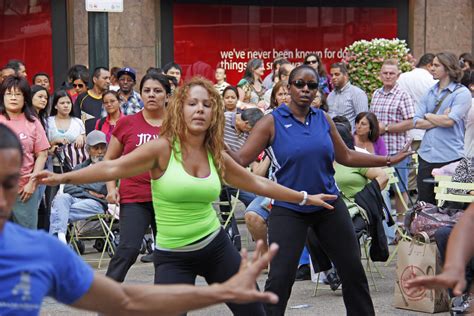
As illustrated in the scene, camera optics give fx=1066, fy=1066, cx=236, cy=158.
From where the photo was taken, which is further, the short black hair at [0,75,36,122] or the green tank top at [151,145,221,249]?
the short black hair at [0,75,36,122]

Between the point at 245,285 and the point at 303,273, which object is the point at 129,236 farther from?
the point at 245,285

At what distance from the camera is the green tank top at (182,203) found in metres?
5.64

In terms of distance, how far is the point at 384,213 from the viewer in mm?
9422

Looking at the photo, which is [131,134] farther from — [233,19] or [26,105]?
[233,19]

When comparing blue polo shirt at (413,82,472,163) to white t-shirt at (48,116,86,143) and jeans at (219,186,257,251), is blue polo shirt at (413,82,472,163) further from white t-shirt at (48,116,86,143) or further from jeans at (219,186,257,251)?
white t-shirt at (48,116,86,143)

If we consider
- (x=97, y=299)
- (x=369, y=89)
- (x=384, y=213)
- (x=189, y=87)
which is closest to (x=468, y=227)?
(x=97, y=299)

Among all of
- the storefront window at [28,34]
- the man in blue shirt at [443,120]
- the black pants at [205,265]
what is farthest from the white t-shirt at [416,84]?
the black pants at [205,265]

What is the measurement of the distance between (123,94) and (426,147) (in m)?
3.61

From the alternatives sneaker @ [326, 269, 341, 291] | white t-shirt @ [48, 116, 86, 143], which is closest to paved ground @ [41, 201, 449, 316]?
sneaker @ [326, 269, 341, 291]

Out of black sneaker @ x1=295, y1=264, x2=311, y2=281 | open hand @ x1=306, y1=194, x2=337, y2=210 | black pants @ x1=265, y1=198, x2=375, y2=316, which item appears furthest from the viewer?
black sneaker @ x1=295, y1=264, x2=311, y2=281

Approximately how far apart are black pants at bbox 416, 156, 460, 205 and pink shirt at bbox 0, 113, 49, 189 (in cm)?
359

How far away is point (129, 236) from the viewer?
7.33 m

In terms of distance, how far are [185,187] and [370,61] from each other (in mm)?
8259

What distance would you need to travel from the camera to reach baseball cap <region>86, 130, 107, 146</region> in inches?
416
